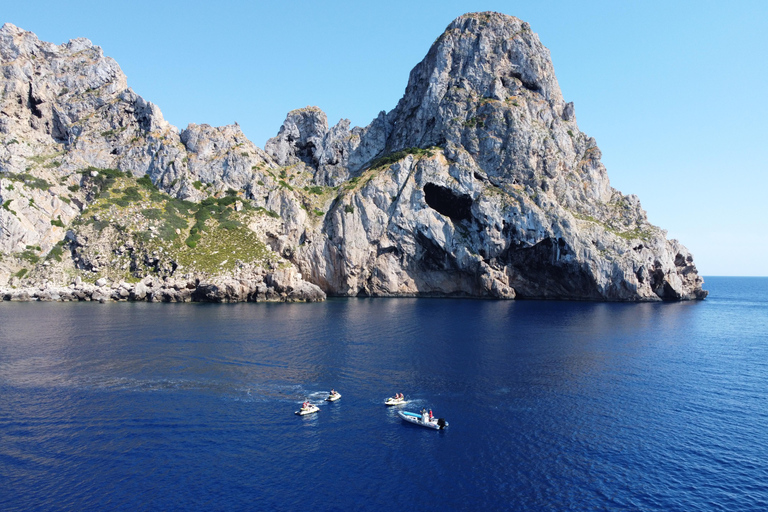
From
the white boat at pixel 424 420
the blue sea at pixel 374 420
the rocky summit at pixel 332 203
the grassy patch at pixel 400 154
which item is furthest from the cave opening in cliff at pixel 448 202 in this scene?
the white boat at pixel 424 420

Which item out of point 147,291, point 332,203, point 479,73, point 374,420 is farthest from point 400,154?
point 374,420

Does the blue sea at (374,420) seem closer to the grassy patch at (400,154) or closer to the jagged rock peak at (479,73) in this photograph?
the grassy patch at (400,154)

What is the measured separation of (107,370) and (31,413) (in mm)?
14896

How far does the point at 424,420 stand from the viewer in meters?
45.0

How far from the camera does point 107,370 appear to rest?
60344 mm

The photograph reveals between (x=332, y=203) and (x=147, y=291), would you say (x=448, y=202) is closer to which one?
(x=332, y=203)

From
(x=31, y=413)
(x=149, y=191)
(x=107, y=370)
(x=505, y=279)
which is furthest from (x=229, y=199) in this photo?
(x=31, y=413)

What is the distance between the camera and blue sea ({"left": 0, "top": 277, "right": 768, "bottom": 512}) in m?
33.2

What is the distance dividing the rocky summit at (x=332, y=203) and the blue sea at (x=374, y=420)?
60.1 m

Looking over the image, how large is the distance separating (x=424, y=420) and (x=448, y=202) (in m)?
128

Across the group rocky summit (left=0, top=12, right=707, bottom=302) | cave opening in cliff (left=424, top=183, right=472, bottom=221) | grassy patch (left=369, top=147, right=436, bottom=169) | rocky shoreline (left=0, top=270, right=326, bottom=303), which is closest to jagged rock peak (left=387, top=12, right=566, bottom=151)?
rocky summit (left=0, top=12, right=707, bottom=302)

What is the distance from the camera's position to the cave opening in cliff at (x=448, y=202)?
161875 mm

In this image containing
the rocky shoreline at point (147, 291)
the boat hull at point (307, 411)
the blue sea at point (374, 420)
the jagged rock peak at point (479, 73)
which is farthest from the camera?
the jagged rock peak at point (479, 73)

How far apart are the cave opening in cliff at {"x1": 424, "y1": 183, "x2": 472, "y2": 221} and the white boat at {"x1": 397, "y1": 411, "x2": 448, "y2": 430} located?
122833 mm
